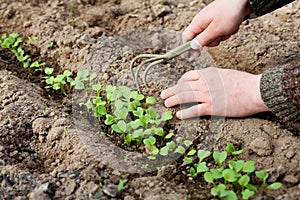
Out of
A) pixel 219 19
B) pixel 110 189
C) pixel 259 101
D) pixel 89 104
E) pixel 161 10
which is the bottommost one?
pixel 110 189

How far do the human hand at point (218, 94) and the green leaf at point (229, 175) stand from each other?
36 centimetres

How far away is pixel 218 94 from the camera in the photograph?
2.05m

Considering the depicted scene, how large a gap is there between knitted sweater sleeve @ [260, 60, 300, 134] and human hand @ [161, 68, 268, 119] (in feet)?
0.20

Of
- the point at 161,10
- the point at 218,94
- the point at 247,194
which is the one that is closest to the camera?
the point at 247,194

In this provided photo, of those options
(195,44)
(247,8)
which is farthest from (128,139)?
(247,8)

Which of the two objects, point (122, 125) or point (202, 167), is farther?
point (122, 125)

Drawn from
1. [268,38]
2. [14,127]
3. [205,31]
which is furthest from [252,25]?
[14,127]

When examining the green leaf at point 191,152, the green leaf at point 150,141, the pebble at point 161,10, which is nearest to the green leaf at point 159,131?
the green leaf at point 150,141

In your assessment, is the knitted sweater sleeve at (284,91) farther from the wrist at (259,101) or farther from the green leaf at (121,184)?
the green leaf at (121,184)

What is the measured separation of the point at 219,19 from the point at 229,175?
26.7 inches

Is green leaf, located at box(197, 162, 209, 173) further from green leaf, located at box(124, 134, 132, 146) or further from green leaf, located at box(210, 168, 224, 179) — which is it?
green leaf, located at box(124, 134, 132, 146)

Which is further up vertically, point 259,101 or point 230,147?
point 259,101

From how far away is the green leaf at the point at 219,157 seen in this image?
179 cm

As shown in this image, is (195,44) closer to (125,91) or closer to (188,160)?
(125,91)
